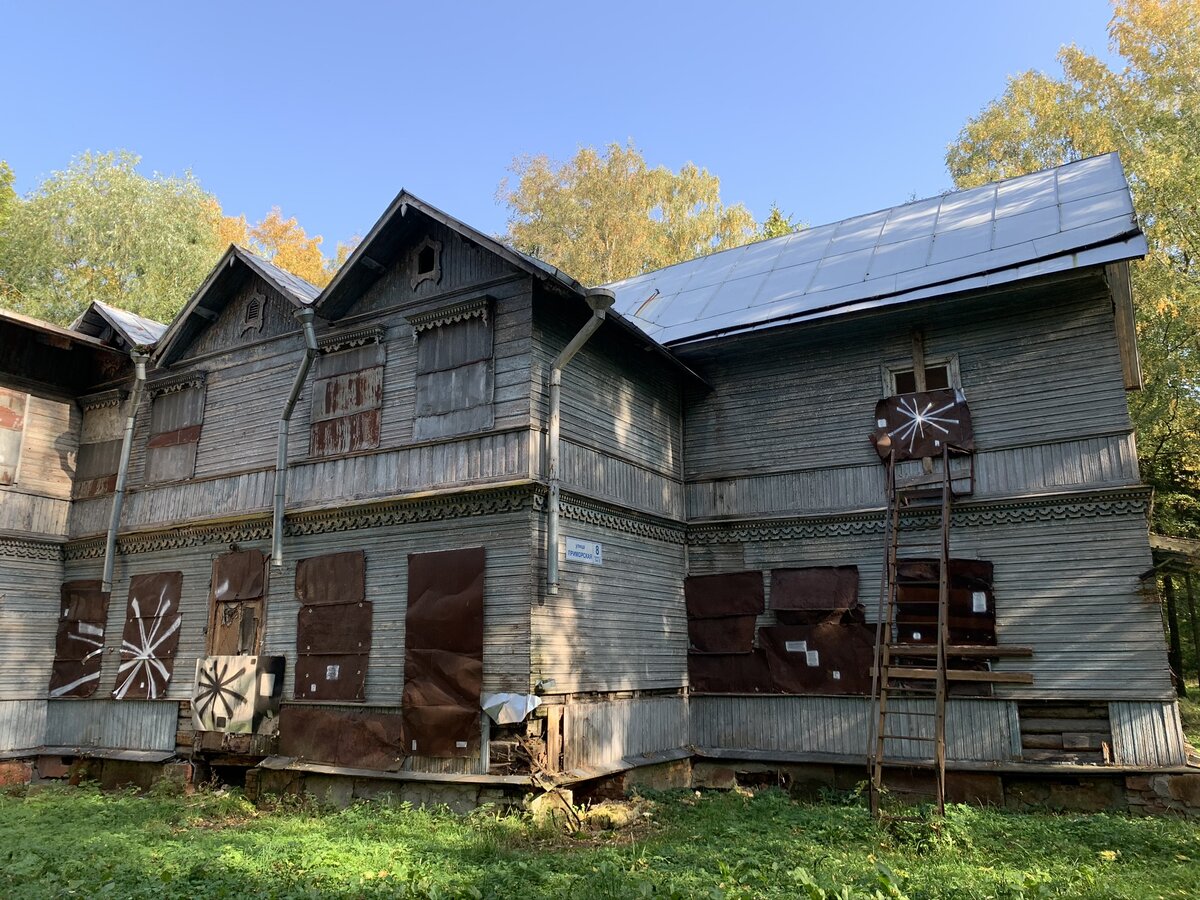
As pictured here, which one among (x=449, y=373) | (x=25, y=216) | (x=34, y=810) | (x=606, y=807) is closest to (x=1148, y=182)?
(x=449, y=373)

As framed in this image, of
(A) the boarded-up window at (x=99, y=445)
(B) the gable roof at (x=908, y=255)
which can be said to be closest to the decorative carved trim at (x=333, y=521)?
(A) the boarded-up window at (x=99, y=445)

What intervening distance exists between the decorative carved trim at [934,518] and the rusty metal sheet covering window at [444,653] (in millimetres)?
4965

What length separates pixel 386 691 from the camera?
40.9 ft

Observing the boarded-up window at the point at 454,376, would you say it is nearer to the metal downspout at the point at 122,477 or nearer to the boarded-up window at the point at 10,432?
the metal downspout at the point at 122,477

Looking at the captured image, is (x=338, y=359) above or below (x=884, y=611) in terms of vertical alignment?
above

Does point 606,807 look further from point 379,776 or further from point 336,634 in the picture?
point 336,634

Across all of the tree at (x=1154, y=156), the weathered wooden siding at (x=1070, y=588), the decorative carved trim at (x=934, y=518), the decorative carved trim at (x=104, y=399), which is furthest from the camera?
the tree at (x=1154, y=156)

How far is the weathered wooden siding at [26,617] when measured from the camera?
16062 mm

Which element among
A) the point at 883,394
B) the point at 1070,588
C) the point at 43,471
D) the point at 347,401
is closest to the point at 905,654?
the point at 1070,588

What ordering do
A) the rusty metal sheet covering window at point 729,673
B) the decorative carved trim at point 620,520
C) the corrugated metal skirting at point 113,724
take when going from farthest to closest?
the corrugated metal skirting at point 113,724 → the rusty metal sheet covering window at point 729,673 → the decorative carved trim at point 620,520

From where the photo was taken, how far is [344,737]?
496 inches

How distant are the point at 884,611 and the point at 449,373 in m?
7.64

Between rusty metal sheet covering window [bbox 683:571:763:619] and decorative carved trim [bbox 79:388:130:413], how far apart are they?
1182cm

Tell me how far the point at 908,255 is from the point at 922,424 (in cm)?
348
